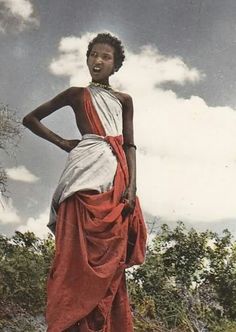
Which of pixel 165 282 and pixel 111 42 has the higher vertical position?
pixel 165 282

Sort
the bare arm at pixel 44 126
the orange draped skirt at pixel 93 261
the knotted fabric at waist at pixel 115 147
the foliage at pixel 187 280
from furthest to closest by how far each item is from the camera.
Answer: the foliage at pixel 187 280
the bare arm at pixel 44 126
the knotted fabric at waist at pixel 115 147
the orange draped skirt at pixel 93 261

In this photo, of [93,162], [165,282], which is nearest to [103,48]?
[93,162]

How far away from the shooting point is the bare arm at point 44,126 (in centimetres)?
268

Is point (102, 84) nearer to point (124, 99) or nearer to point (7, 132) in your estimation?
point (124, 99)

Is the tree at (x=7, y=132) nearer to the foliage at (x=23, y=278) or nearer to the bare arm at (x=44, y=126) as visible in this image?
the foliage at (x=23, y=278)

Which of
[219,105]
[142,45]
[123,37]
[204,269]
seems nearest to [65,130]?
[123,37]

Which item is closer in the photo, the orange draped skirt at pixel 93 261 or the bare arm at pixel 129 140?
the orange draped skirt at pixel 93 261

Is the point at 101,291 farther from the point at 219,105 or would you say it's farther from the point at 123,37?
the point at 219,105

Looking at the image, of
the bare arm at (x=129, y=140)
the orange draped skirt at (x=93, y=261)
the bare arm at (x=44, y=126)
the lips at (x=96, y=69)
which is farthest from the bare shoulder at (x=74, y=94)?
the orange draped skirt at (x=93, y=261)

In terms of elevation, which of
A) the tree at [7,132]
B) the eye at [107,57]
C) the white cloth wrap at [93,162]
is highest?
the tree at [7,132]

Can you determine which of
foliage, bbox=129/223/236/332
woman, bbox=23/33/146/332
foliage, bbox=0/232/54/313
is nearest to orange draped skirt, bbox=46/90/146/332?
woman, bbox=23/33/146/332

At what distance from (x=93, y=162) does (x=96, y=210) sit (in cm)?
24

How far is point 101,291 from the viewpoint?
89.1 inches

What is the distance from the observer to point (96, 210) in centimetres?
237
